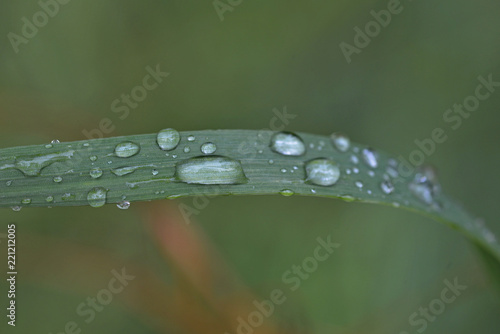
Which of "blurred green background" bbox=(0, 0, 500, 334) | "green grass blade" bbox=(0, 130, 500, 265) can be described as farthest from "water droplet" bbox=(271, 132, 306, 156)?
"blurred green background" bbox=(0, 0, 500, 334)

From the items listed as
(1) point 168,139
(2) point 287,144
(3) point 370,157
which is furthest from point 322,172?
(1) point 168,139

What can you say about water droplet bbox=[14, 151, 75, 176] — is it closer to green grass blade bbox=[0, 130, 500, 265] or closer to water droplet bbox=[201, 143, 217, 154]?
green grass blade bbox=[0, 130, 500, 265]

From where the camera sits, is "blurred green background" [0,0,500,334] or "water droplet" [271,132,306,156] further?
"blurred green background" [0,0,500,334]

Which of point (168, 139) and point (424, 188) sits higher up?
point (168, 139)

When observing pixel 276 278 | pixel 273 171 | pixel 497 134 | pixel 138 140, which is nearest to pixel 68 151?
pixel 138 140

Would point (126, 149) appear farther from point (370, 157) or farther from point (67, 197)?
point (370, 157)

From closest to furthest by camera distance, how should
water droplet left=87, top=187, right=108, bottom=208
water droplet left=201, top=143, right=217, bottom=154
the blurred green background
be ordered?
water droplet left=87, top=187, right=108, bottom=208 < water droplet left=201, top=143, right=217, bottom=154 < the blurred green background
